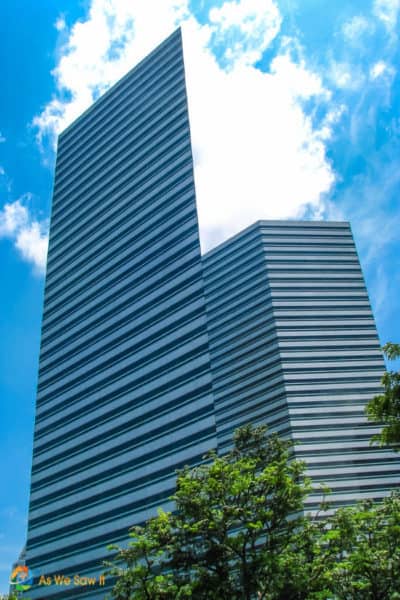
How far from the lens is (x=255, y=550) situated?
1994 cm

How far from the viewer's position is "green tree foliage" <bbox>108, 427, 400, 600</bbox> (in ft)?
59.9

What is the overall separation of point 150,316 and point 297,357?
21.8m

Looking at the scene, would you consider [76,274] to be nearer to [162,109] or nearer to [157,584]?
[162,109]

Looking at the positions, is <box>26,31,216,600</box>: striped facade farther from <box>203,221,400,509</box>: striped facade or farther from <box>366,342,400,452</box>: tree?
<box>366,342,400,452</box>: tree

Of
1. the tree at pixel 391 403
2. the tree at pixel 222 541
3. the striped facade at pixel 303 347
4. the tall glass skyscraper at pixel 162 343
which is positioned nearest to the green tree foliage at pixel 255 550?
the tree at pixel 222 541

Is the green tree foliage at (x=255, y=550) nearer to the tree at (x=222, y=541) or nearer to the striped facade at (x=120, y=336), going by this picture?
the tree at (x=222, y=541)

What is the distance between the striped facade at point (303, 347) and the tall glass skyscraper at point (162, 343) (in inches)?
7.9

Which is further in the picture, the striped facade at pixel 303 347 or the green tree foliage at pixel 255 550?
the striped facade at pixel 303 347

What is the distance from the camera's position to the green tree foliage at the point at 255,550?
18.2 meters

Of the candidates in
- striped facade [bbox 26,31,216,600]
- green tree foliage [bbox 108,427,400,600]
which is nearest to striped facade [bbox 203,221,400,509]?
striped facade [bbox 26,31,216,600]

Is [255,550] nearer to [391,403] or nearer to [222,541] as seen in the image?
[222,541]

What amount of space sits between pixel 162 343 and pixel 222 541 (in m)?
47.3

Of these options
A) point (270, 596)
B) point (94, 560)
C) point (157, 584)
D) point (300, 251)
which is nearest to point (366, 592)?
point (270, 596)

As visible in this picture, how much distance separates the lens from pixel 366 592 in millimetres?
19031
